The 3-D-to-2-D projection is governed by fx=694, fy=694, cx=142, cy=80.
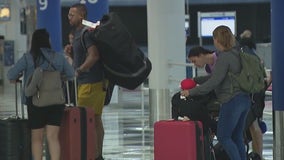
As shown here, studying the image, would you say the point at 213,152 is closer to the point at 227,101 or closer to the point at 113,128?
the point at 227,101

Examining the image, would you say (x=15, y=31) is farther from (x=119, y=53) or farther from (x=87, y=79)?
(x=119, y=53)

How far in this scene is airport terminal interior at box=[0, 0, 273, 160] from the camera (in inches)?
432

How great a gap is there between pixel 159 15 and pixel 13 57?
18.6 metres

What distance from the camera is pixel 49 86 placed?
6973 millimetres

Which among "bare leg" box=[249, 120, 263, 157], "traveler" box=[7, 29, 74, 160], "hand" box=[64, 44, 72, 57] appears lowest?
"bare leg" box=[249, 120, 263, 157]

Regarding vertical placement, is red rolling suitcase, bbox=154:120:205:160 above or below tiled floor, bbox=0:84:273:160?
above

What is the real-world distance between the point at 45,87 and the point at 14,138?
0.67 metres

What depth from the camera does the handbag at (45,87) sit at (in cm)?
690

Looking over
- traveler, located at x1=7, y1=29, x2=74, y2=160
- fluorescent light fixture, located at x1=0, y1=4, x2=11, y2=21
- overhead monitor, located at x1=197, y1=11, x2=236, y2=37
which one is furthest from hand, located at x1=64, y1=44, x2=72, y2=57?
fluorescent light fixture, located at x1=0, y1=4, x2=11, y2=21

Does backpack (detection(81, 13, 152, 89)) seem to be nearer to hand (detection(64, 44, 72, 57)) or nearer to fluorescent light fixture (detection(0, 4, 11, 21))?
hand (detection(64, 44, 72, 57))

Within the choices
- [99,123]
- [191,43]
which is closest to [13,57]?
[191,43]

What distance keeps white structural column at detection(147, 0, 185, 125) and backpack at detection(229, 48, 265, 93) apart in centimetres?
624

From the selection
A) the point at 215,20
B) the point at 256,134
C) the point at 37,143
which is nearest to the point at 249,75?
the point at 256,134

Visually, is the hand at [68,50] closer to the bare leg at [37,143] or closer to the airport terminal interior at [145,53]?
the airport terminal interior at [145,53]
